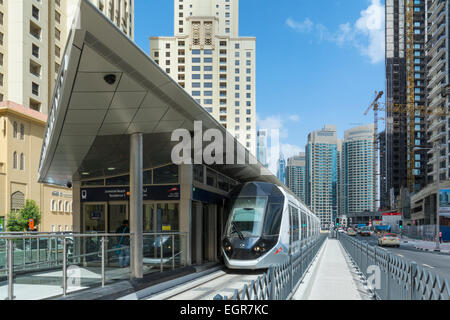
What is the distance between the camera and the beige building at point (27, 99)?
137 feet

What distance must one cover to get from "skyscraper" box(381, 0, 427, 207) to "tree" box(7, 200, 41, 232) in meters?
107

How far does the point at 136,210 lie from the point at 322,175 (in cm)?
17183

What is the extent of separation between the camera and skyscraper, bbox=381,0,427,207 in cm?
12744

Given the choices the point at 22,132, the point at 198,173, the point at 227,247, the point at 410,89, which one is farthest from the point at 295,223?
the point at 410,89

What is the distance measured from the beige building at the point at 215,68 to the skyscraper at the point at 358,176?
333 feet

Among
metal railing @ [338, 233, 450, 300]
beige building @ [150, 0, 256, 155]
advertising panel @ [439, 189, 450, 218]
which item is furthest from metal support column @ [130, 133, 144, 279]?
beige building @ [150, 0, 256, 155]

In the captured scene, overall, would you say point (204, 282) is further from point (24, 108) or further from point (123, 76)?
point (24, 108)

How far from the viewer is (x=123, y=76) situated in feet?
25.4

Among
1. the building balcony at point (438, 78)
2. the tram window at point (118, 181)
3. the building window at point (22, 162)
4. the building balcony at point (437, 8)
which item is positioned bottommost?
the tram window at point (118, 181)

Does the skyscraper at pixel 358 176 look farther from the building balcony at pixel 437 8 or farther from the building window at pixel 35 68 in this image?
the building window at pixel 35 68

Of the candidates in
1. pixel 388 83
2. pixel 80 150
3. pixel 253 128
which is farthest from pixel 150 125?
pixel 388 83

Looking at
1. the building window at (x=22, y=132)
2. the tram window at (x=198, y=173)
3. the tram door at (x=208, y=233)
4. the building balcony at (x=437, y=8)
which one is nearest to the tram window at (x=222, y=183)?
the tram door at (x=208, y=233)

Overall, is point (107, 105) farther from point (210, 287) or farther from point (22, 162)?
point (22, 162)

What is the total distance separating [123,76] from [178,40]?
343 ft
